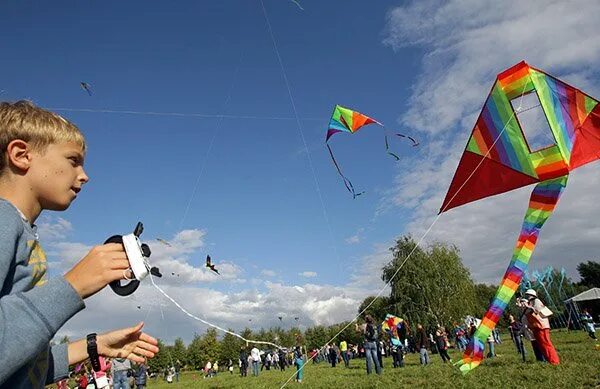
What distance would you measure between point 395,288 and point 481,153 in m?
34.6

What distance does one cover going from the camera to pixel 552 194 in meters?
8.08

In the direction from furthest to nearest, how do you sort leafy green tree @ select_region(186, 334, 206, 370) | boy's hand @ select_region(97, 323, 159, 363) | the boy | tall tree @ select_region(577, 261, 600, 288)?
leafy green tree @ select_region(186, 334, 206, 370), tall tree @ select_region(577, 261, 600, 288), boy's hand @ select_region(97, 323, 159, 363), the boy

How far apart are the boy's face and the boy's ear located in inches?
0.7

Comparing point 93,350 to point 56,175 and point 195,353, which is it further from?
point 195,353

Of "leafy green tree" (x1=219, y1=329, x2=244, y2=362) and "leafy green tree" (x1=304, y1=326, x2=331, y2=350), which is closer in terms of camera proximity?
"leafy green tree" (x1=219, y1=329, x2=244, y2=362)

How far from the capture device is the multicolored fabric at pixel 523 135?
7945mm

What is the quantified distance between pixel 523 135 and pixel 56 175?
854 centimetres

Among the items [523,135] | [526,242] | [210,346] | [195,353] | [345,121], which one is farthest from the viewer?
[195,353]

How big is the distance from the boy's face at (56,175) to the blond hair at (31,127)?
0.10 ft

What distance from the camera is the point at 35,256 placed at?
1424 millimetres

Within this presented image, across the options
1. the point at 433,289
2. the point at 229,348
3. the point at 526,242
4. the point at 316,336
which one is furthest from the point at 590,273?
the point at 526,242

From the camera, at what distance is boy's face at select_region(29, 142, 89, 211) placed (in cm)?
148

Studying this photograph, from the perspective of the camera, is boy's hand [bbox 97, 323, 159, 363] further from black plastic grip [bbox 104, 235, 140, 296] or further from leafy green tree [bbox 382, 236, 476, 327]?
leafy green tree [bbox 382, 236, 476, 327]

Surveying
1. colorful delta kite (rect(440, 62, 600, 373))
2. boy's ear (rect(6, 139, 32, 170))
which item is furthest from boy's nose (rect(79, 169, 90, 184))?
colorful delta kite (rect(440, 62, 600, 373))
